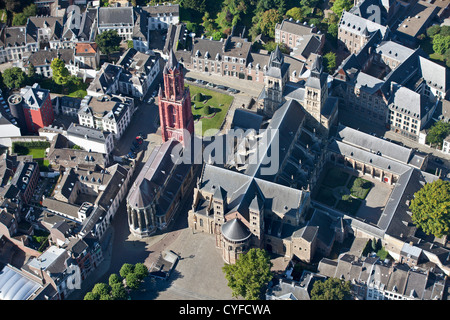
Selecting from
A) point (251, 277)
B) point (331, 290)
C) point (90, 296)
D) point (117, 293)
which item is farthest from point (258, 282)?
point (90, 296)

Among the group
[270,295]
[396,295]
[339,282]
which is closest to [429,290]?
[396,295]

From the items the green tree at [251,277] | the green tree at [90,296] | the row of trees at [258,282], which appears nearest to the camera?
the row of trees at [258,282]

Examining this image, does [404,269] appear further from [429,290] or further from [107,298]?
[107,298]

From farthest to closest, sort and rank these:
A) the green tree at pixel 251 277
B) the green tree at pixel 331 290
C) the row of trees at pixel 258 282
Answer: the green tree at pixel 251 277 → the row of trees at pixel 258 282 → the green tree at pixel 331 290

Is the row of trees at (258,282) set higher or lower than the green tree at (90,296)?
higher

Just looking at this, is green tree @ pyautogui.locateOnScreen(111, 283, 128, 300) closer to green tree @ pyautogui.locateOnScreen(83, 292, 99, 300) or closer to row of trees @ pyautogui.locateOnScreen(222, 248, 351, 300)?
green tree @ pyautogui.locateOnScreen(83, 292, 99, 300)

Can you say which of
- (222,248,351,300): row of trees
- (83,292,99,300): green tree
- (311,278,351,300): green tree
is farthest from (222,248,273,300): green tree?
(83,292,99,300): green tree

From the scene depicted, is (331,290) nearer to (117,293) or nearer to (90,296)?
(117,293)

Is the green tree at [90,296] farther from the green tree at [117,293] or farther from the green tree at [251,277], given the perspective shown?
the green tree at [251,277]

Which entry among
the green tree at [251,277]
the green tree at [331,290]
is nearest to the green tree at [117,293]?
the green tree at [251,277]
